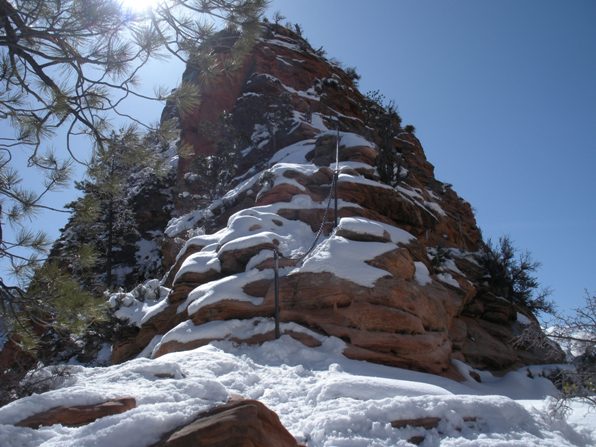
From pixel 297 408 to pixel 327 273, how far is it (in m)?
4.52

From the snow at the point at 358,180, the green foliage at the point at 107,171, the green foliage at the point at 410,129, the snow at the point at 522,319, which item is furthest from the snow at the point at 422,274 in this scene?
the green foliage at the point at 410,129

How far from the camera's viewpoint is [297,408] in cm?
529

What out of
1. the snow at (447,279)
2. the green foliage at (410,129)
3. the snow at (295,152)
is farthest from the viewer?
the green foliage at (410,129)

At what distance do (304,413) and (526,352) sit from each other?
11661mm

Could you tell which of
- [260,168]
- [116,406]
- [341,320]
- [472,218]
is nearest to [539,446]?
[116,406]

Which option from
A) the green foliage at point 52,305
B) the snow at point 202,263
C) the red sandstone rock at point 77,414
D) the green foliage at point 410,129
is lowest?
the red sandstone rock at point 77,414

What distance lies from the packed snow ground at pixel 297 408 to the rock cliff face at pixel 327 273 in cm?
148

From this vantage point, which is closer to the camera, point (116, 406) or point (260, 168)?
point (116, 406)

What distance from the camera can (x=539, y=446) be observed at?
4.54 meters

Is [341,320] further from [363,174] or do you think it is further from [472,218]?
[472,218]

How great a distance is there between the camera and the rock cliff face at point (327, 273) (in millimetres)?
9055

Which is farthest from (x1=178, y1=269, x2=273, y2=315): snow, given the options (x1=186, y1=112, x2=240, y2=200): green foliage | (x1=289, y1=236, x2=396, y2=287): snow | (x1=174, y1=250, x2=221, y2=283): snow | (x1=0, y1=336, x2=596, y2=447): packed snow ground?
(x1=186, y1=112, x2=240, y2=200): green foliage

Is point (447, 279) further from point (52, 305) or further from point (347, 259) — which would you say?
point (52, 305)

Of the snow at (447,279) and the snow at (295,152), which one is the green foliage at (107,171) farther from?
the snow at (295,152)
